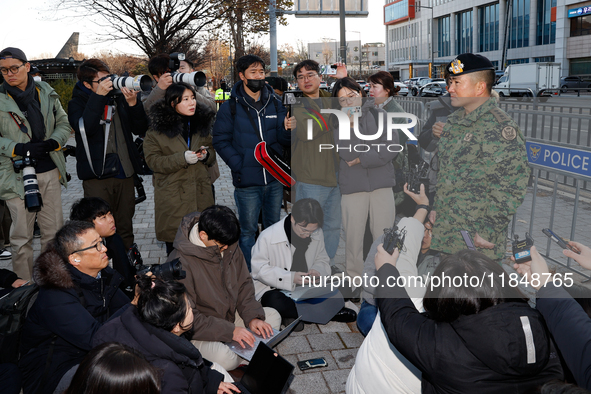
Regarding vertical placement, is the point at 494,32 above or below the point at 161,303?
above

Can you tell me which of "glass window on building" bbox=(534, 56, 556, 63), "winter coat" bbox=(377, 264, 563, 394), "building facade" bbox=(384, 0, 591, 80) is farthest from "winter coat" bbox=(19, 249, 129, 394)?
"glass window on building" bbox=(534, 56, 556, 63)

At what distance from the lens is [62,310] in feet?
8.71

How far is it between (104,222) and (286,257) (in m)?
1.47

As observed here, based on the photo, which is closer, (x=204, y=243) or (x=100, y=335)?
(x=100, y=335)

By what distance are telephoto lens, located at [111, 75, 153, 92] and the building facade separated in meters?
32.0

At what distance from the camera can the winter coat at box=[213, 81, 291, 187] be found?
4699 millimetres

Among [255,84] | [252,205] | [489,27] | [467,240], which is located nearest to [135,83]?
[255,84]

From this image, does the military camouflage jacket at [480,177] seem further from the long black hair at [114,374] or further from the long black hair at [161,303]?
the long black hair at [114,374]

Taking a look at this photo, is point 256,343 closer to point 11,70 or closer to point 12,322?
point 12,322

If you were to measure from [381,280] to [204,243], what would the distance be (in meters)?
1.47

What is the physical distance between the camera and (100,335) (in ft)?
7.71

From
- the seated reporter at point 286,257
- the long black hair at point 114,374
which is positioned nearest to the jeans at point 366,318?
the seated reporter at point 286,257

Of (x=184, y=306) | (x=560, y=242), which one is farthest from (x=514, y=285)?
(x=184, y=306)

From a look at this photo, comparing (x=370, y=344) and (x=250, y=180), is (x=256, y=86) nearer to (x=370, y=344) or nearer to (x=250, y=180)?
(x=250, y=180)
